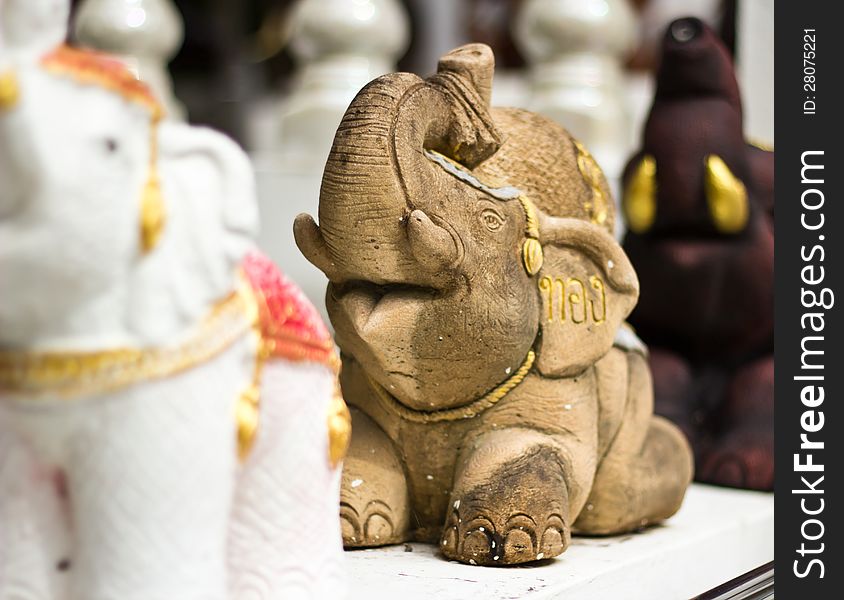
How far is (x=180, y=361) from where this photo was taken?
0.65 meters

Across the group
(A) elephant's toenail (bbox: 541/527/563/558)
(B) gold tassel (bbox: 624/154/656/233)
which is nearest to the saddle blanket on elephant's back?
(A) elephant's toenail (bbox: 541/527/563/558)

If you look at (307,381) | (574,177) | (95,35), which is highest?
(95,35)

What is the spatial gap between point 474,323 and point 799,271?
1.54ft

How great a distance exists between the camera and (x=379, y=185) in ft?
3.04

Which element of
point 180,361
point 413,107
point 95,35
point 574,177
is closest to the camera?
point 180,361

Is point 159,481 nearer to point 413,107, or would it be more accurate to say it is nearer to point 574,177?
point 413,107

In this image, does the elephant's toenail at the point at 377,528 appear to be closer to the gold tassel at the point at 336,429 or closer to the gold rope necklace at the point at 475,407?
the gold rope necklace at the point at 475,407

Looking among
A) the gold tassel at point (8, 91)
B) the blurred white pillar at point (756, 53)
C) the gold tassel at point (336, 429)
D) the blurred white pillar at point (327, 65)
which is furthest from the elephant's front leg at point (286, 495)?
the blurred white pillar at point (756, 53)

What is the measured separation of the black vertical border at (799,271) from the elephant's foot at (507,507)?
0.91ft

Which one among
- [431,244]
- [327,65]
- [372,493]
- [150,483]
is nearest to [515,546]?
[372,493]

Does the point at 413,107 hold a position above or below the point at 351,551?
above

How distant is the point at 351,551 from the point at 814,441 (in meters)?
0.51

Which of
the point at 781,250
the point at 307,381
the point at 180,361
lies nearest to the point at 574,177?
the point at 781,250

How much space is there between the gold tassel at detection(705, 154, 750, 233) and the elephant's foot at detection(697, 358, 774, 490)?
18 cm
